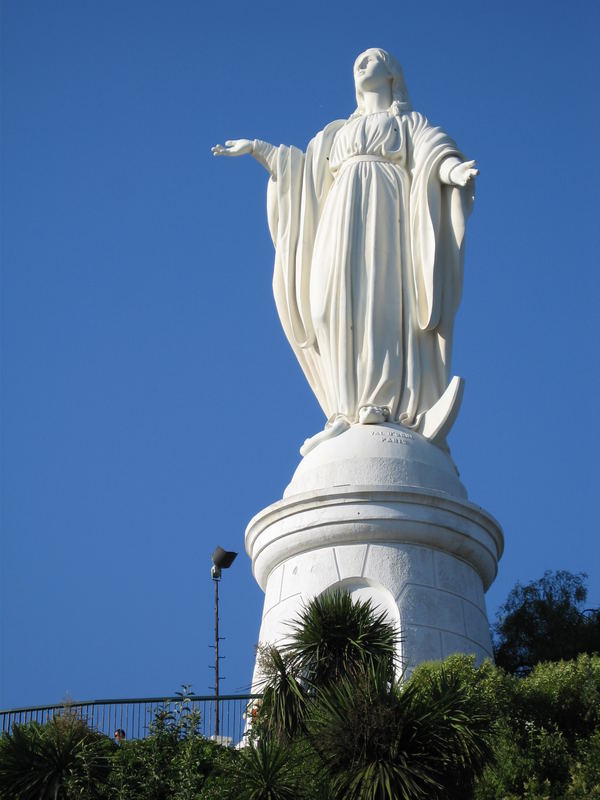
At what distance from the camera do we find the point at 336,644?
13500 millimetres

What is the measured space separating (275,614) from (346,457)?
203 cm

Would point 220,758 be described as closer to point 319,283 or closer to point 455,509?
point 455,509

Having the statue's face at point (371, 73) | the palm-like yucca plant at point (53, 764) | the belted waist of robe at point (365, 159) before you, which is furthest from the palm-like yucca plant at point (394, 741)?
the statue's face at point (371, 73)

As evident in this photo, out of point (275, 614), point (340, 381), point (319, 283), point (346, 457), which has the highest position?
point (319, 283)

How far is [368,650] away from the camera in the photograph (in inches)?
527

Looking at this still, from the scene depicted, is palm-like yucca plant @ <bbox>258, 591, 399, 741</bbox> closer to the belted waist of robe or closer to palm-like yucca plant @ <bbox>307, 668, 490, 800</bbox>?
palm-like yucca plant @ <bbox>307, 668, 490, 800</bbox>

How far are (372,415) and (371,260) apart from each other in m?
2.19

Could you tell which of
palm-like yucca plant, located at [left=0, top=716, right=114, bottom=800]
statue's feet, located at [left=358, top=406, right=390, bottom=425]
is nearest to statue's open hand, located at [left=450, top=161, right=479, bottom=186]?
statue's feet, located at [left=358, top=406, right=390, bottom=425]

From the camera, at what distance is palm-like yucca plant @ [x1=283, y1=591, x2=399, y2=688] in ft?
43.7

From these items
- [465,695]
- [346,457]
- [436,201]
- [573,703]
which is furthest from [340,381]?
[465,695]

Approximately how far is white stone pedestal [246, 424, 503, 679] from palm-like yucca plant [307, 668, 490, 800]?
424 centimetres

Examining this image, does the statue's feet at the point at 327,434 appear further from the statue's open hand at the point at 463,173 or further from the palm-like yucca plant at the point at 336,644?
the palm-like yucca plant at the point at 336,644

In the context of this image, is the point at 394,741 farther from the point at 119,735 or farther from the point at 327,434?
the point at 327,434

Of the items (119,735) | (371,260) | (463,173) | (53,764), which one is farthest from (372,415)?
(53,764)
